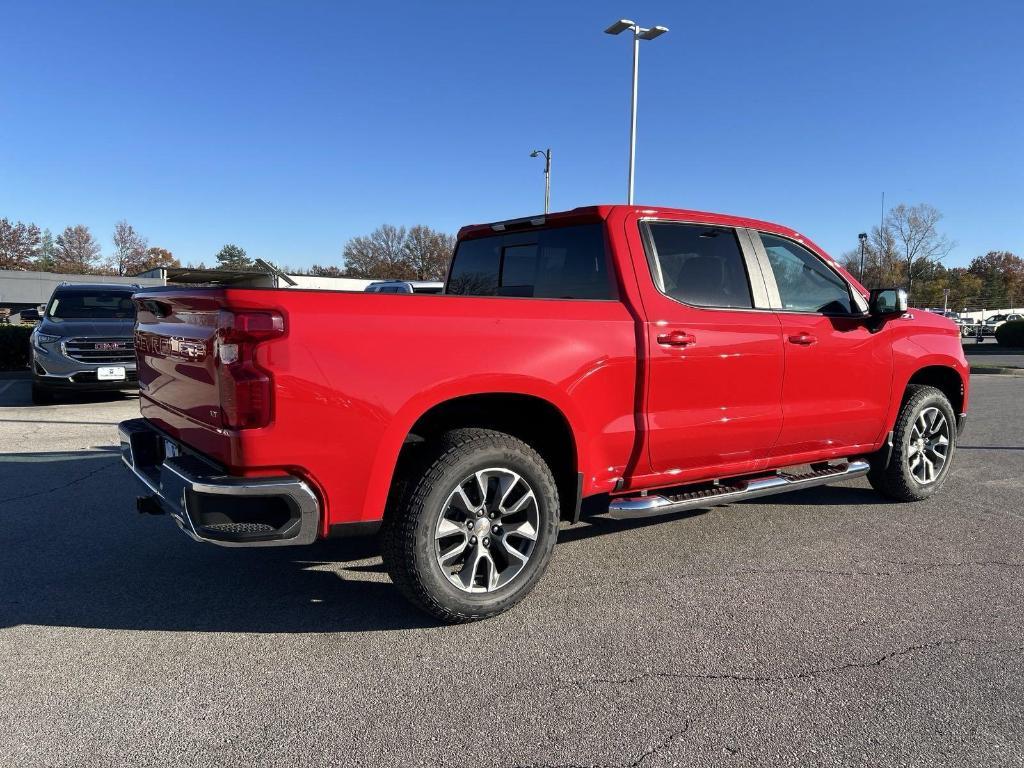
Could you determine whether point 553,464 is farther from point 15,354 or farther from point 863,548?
point 15,354

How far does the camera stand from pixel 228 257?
100m

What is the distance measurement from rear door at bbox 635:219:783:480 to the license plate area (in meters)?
8.73

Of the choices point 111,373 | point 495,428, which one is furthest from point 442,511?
point 111,373

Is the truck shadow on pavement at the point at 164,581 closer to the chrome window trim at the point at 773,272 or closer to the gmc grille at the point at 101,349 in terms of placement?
the chrome window trim at the point at 773,272

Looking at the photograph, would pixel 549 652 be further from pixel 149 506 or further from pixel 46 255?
pixel 46 255

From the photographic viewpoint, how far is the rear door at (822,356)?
443cm

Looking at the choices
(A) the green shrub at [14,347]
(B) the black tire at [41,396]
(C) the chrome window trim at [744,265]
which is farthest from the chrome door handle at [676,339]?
(A) the green shrub at [14,347]

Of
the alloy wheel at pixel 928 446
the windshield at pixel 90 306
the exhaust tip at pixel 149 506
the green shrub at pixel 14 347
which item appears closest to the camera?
the exhaust tip at pixel 149 506

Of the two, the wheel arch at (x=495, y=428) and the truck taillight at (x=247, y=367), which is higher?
the truck taillight at (x=247, y=367)

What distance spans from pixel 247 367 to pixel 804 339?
128 inches

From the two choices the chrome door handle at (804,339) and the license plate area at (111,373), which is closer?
the chrome door handle at (804,339)

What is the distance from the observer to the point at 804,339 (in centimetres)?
442

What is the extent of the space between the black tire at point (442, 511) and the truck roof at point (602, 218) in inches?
55.9

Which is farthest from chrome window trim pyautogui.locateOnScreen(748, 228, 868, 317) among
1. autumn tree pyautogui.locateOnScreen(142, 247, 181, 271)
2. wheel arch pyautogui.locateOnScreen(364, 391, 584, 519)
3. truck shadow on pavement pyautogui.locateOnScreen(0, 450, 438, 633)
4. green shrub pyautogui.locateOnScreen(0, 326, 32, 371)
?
autumn tree pyautogui.locateOnScreen(142, 247, 181, 271)
